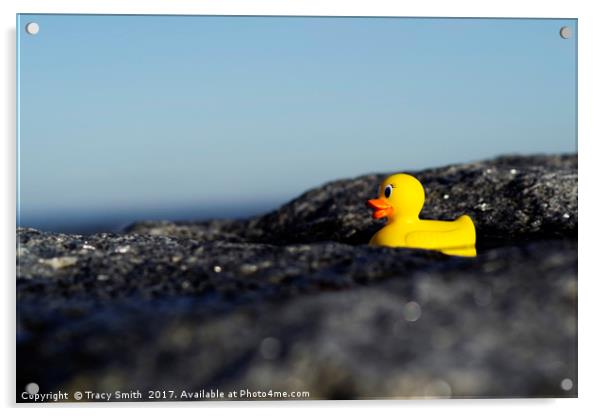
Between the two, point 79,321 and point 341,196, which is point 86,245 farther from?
point 341,196

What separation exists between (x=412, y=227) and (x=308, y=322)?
1.43 m

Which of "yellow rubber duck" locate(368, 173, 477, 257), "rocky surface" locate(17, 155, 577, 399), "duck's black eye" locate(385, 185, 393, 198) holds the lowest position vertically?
"rocky surface" locate(17, 155, 577, 399)

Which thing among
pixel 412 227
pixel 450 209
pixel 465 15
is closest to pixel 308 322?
pixel 412 227

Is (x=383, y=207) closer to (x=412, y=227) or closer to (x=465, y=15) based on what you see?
(x=412, y=227)

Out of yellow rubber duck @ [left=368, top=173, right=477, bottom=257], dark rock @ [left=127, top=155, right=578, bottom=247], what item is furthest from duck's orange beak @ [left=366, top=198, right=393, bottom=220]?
dark rock @ [left=127, top=155, right=578, bottom=247]

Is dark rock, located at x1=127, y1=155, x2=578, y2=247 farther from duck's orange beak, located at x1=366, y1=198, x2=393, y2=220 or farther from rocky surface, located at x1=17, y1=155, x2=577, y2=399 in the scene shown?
rocky surface, located at x1=17, y1=155, x2=577, y2=399

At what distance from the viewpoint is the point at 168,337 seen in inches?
114

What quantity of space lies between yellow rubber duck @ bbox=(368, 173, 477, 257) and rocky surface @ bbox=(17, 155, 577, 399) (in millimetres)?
372

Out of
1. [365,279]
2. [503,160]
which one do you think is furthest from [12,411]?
[503,160]

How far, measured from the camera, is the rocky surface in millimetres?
A: 2820

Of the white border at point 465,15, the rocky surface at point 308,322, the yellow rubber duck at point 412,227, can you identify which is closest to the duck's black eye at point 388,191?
the yellow rubber duck at point 412,227

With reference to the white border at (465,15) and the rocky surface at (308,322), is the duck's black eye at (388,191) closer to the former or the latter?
the rocky surface at (308,322)

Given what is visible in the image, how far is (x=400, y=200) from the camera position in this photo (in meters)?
4.23

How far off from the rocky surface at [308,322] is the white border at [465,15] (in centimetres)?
18
